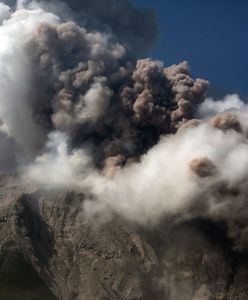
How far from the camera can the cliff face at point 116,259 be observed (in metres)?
104

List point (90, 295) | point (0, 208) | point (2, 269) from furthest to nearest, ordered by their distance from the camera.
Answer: point (0, 208)
point (2, 269)
point (90, 295)

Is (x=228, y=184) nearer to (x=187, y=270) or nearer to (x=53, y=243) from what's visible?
(x=187, y=270)

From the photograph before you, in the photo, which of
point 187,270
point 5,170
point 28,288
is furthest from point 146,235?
point 5,170

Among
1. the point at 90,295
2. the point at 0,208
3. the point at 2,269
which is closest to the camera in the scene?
the point at 90,295

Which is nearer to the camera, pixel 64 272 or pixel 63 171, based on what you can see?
pixel 64 272

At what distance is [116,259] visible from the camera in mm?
109750

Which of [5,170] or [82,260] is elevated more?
[5,170]

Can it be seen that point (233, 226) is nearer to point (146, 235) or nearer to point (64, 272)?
point (146, 235)

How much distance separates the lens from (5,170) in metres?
129

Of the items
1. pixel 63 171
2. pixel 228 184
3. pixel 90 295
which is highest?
pixel 63 171

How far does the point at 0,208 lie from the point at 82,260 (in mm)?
19246

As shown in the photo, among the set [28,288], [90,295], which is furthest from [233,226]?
[28,288]

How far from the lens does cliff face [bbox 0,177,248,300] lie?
104 m

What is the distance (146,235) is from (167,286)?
11.3 m
